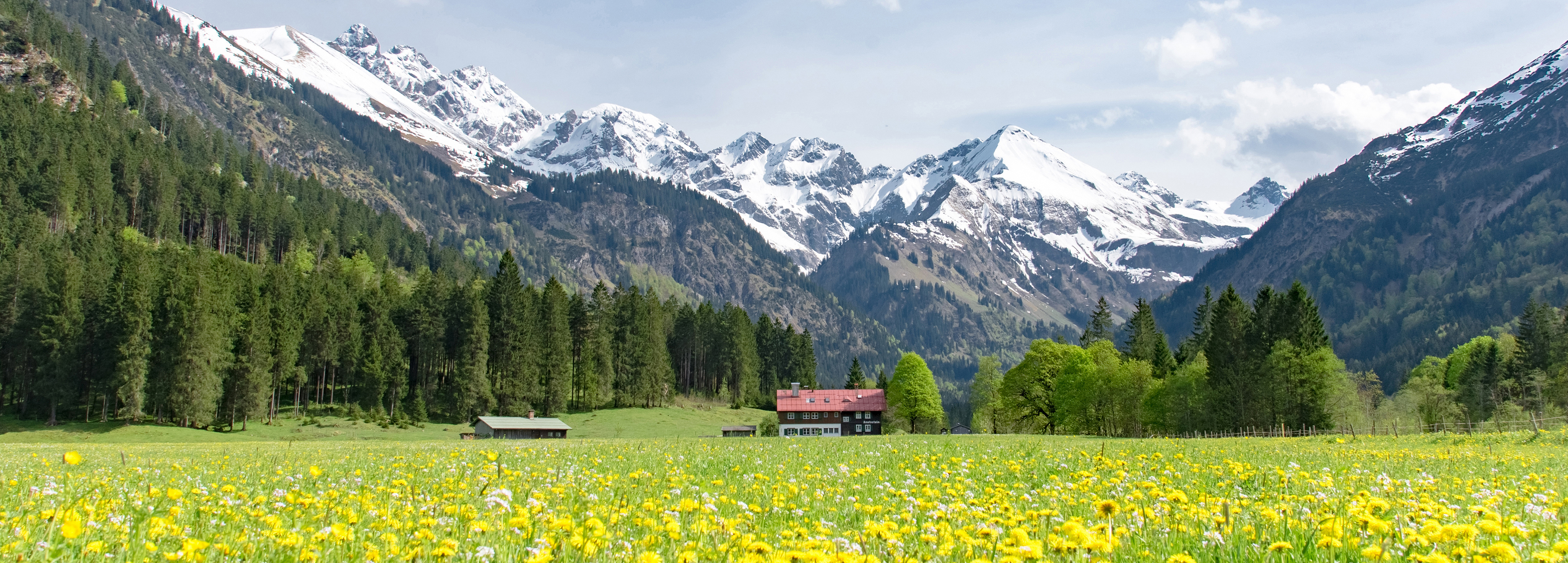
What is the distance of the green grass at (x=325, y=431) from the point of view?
64.4 m

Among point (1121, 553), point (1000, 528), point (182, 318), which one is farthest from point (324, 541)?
point (182, 318)

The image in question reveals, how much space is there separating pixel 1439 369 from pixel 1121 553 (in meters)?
160

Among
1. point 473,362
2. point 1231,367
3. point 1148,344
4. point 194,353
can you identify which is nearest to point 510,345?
point 473,362

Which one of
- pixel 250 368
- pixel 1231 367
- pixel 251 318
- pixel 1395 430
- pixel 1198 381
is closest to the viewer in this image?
pixel 1395 430

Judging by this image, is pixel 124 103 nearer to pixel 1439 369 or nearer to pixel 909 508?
pixel 909 508

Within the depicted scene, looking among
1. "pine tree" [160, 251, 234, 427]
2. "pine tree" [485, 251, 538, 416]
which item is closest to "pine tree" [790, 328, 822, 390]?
"pine tree" [485, 251, 538, 416]

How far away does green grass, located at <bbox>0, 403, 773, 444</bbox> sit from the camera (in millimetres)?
64375

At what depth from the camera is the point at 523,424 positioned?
8206cm

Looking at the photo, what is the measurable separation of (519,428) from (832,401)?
4984cm

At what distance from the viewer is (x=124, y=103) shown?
18338 cm

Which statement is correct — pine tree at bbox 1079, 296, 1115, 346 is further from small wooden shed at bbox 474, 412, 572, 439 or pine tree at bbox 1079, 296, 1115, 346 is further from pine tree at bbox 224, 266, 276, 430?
pine tree at bbox 224, 266, 276, 430

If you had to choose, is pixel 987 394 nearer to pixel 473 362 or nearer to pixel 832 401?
pixel 832 401

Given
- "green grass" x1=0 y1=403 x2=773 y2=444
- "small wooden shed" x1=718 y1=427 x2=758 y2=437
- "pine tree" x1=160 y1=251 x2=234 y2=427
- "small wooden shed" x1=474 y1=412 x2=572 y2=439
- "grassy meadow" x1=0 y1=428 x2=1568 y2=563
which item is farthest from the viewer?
"small wooden shed" x1=718 y1=427 x2=758 y2=437

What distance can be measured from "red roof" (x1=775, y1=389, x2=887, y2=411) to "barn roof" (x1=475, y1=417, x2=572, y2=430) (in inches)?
1464
